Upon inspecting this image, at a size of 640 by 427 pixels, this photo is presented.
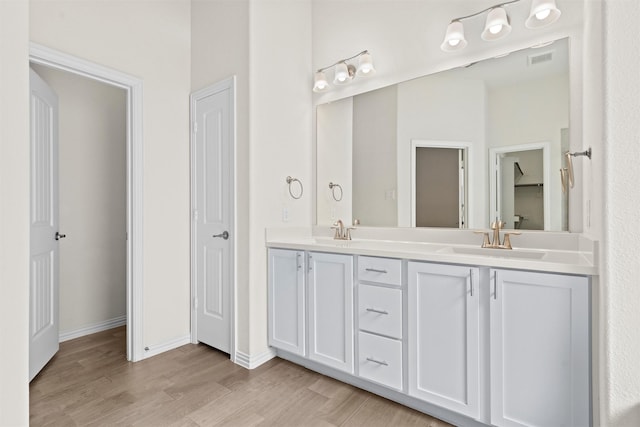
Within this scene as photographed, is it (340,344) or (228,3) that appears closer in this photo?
(340,344)

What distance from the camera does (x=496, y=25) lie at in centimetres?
188

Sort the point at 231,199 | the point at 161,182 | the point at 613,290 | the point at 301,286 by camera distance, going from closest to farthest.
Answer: the point at 613,290
the point at 301,286
the point at 231,199
the point at 161,182

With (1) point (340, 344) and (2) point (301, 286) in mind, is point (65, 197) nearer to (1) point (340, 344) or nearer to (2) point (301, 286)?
(2) point (301, 286)

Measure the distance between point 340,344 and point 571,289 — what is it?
125cm

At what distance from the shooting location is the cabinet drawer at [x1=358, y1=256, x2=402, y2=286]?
1800 millimetres

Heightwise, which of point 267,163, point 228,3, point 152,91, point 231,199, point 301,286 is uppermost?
point 228,3

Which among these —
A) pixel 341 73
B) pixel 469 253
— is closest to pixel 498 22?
pixel 341 73

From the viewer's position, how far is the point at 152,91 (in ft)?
8.33

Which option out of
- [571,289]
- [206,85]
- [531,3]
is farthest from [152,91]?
[571,289]

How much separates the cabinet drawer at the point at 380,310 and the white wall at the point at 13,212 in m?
1.49

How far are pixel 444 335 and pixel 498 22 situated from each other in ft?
5.73

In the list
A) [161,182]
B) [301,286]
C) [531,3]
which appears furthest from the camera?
[161,182]

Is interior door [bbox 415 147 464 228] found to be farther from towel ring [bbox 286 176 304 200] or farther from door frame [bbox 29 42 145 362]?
door frame [bbox 29 42 145 362]

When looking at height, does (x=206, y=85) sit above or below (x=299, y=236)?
above
